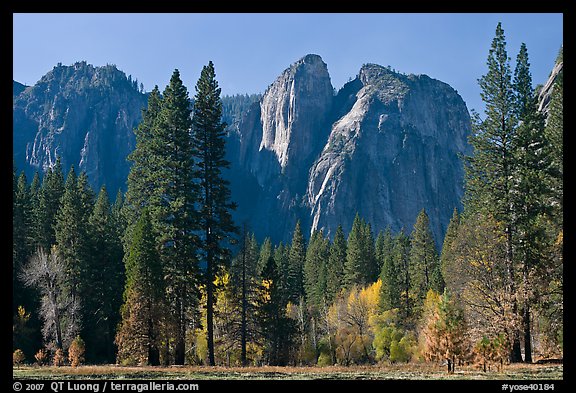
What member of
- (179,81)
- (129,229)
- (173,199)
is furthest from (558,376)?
(129,229)

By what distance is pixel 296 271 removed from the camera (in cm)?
7662

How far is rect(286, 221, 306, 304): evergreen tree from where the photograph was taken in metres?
74.9

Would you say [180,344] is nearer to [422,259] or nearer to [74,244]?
[74,244]

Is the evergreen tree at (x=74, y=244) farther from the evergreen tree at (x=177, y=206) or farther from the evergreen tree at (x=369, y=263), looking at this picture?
the evergreen tree at (x=369, y=263)

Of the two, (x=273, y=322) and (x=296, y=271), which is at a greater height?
(x=296, y=271)

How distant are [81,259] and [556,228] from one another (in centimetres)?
3316

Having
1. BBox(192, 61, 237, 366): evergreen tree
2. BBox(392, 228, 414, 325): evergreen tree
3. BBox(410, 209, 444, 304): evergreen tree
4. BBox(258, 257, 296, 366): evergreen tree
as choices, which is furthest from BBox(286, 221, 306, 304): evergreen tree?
BBox(192, 61, 237, 366): evergreen tree

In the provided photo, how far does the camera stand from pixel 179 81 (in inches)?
1287

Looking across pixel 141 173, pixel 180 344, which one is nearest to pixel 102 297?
pixel 141 173

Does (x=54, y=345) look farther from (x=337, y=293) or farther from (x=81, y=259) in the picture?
(x=337, y=293)

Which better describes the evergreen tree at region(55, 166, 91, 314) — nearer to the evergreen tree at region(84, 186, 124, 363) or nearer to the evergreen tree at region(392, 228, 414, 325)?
the evergreen tree at region(84, 186, 124, 363)

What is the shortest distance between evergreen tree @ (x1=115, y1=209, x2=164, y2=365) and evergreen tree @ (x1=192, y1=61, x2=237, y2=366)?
10.5ft

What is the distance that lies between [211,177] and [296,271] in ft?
154

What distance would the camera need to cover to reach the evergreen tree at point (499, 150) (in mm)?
27312
